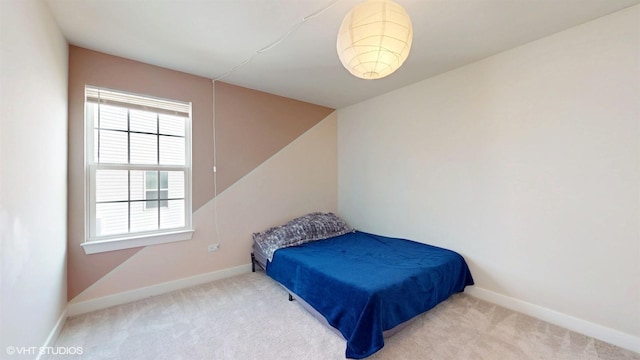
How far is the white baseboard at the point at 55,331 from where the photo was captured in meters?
1.74

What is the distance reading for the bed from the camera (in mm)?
1776

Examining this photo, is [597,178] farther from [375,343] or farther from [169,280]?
[169,280]

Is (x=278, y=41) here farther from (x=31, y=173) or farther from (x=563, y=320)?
(x=563, y=320)

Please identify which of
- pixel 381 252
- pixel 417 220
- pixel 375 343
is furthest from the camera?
pixel 417 220

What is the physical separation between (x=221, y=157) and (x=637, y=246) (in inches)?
148

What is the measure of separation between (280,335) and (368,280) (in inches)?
32.2

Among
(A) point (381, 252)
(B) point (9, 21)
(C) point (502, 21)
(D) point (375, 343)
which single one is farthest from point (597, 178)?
(B) point (9, 21)

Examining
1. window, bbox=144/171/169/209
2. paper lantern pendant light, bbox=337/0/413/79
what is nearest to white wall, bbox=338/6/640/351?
paper lantern pendant light, bbox=337/0/413/79

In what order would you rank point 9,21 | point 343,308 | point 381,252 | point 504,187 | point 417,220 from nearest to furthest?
point 9,21
point 343,308
point 504,187
point 381,252
point 417,220

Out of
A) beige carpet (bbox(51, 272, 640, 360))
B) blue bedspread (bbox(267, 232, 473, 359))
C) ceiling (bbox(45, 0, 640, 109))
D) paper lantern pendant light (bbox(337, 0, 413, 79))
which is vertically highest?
ceiling (bbox(45, 0, 640, 109))

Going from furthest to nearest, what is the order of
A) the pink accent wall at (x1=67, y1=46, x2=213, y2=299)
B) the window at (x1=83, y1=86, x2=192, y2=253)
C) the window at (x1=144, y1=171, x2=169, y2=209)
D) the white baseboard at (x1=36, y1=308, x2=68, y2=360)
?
the window at (x1=144, y1=171, x2=169, y2=209)
the window at (x1=83, y1=86, x2=192, y2=253)
the pink accent wall at (x1=67, y1=46, x2=213, y2=299)
the white baseboard at (x1=36, y1=308, x2=68, y2=360)

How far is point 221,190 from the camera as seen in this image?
3098mm

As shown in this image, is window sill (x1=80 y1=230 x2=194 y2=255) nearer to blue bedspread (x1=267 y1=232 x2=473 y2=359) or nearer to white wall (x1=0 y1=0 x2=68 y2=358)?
white wall (x1=0 y1=0 x2=68 y2=358)

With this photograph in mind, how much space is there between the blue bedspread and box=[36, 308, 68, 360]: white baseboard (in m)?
1.73
